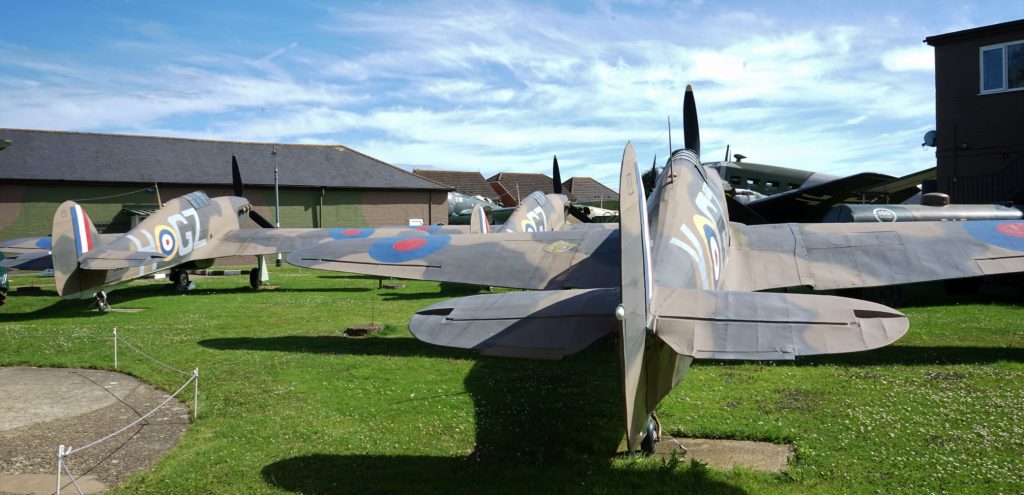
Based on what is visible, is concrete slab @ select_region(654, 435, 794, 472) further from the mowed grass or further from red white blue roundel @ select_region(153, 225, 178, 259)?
red white blue roundel @ select_region(153, 225, 178, 259)

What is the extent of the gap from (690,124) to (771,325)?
738 cm

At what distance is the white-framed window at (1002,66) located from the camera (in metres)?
18.8

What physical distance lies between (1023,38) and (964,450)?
1856 cm

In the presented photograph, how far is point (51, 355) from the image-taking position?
31.2 ft

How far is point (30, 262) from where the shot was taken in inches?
637

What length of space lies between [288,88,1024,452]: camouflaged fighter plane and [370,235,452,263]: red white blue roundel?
3 cm

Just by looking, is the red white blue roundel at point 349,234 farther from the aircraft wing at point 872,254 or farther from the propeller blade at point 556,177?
the aircraft wing at point 872,254

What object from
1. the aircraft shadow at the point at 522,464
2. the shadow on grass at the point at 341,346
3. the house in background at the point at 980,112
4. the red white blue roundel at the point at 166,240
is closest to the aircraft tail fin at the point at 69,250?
the red white blue roundel at the point at 166,240

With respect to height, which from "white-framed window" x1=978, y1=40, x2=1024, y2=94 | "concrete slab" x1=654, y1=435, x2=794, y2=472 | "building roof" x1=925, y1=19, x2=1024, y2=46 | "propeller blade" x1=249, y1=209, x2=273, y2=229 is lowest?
"concrete slab" x1=654, y1=435, x2=794, y2=472

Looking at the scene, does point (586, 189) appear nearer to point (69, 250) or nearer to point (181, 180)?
point (181, 180)

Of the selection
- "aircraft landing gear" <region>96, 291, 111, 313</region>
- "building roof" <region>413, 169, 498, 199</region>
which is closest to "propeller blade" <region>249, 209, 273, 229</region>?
"aircraft landing gear" <region>96, 291, 111, 313</region>

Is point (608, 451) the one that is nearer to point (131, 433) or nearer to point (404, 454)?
point (404, 454)

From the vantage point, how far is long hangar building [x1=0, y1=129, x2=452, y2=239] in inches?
1189

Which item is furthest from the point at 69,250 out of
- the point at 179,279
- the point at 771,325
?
the point at 771,325
